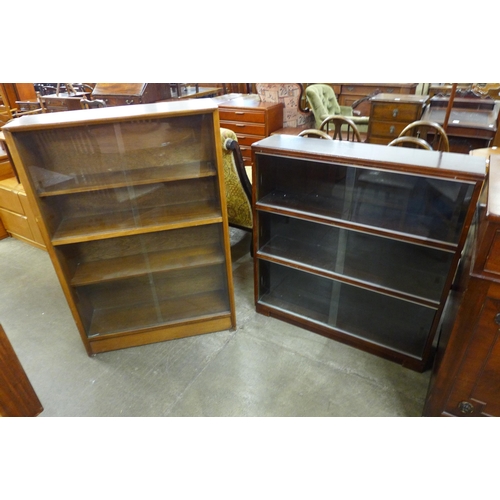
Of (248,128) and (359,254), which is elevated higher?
(248,128)

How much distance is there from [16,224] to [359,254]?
264cm

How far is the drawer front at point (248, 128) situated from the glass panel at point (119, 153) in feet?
7.45

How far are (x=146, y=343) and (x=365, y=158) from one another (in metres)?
1.42

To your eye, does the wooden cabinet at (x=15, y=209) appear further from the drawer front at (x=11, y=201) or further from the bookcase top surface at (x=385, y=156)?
the bookcase top surface at (x=385, y=156)

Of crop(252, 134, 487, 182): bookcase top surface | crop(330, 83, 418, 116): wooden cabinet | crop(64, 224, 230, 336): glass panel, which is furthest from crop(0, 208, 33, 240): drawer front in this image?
crop(330, 83, 418, 116): wooden cabinet

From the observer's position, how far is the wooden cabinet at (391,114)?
125 inches

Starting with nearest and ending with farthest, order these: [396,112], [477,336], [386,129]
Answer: [477,336] < [396,112] < [386,129]

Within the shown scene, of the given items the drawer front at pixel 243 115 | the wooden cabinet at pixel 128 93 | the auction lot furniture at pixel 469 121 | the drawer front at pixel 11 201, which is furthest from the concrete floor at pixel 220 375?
the wooden cabinet at pixel 128 93

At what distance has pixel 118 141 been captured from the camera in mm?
1495

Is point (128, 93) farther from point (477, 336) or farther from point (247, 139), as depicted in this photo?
point (477, 336)

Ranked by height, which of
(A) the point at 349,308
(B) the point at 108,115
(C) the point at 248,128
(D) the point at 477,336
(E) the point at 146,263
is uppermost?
(B) the point at 108,115

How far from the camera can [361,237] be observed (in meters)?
1.82

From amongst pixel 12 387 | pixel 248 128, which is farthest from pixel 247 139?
pixel 12 387
